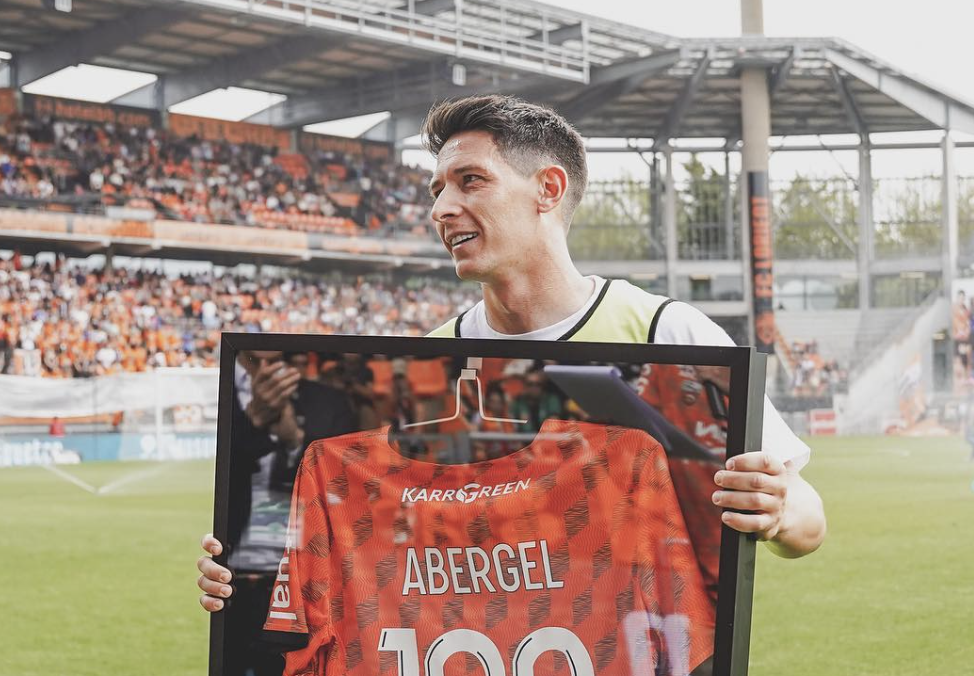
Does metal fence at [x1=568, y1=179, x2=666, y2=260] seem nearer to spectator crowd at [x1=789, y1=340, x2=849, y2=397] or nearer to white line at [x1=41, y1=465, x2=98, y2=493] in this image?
spectator crowd at [x1=789, y1=340, x2=849, y2=397]

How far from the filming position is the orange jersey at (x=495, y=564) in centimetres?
199

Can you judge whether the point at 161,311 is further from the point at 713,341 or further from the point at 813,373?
the point at 713,341

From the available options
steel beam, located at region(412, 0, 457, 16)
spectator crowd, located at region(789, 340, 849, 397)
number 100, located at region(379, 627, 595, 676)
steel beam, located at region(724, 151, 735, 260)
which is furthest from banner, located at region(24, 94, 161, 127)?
number 100, located at region(379, 627, 595, 676)

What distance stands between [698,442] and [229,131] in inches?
1278

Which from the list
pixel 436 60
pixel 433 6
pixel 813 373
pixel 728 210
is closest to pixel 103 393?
pixel 433 6

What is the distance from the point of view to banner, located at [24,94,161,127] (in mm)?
28656

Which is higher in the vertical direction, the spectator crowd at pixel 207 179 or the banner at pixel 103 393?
the spectator crowd at pixel 207 179

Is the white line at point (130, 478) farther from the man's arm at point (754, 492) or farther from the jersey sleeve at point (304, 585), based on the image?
the man's arm at point (754, 492)

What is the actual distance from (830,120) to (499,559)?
4113 centimetres

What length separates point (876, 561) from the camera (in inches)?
376

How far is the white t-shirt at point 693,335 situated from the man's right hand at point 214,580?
662 millimetres

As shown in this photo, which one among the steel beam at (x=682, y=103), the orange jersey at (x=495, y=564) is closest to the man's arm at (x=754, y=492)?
the orange jersey at (x=495, y=564)

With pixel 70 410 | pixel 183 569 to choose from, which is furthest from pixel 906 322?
pixel 183 569

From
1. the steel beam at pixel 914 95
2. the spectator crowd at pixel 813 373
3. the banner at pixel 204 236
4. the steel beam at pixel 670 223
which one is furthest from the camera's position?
the steel beam at pixel 670 223
